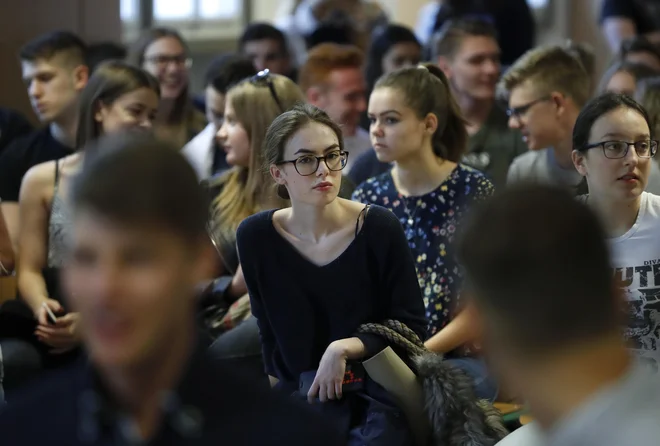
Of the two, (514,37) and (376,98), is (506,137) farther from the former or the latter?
(514,37)

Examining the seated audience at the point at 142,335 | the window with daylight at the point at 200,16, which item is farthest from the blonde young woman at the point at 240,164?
the window with daylight at the point at 200,16

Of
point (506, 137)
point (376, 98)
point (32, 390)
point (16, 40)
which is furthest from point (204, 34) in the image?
point (32, 390)

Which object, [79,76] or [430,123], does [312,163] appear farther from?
[79,76]

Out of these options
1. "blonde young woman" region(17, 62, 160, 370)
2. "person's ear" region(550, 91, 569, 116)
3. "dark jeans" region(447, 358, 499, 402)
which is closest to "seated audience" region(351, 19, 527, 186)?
"person's ear" region(550, 91, 569, 116)

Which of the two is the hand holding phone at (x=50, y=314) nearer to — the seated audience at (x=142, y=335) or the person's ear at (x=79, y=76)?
the person's ear at (x=79, y=76)

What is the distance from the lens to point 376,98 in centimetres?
316

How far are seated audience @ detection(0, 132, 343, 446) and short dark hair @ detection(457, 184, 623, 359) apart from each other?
0.27 metres

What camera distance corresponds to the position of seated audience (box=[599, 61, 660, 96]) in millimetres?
3895

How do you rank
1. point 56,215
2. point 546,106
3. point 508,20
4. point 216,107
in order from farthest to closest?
point 508,20, point 216,107, point 546,106, point 56,215

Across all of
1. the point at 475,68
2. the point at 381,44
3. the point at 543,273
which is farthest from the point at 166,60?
the point at 543,273

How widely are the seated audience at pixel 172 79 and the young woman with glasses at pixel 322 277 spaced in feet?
6.29

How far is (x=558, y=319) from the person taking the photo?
111 cm

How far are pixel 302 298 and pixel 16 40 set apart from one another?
9.81ft

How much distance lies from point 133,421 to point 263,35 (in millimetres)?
3866
